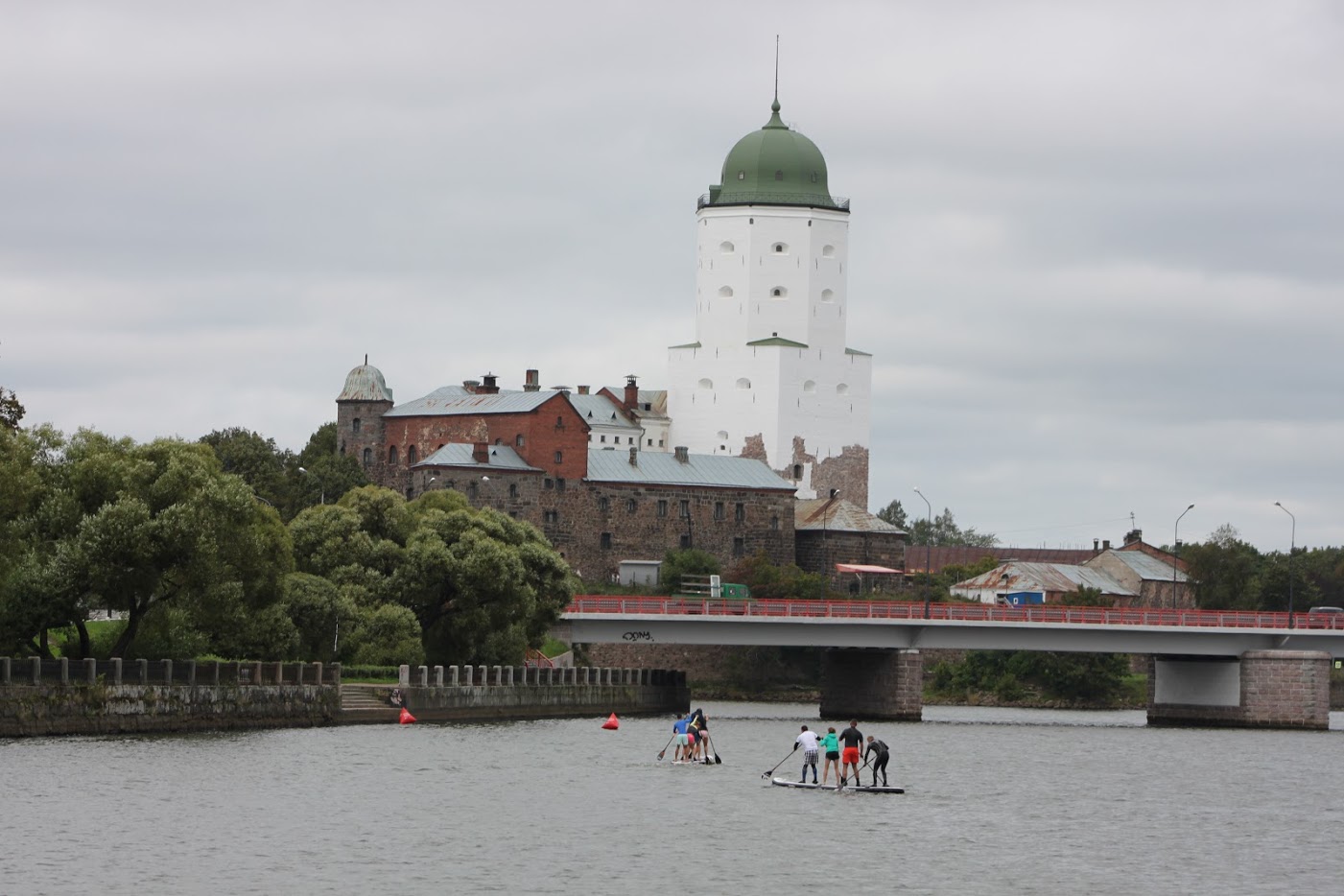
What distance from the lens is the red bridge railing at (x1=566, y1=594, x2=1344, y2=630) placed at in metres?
97.8

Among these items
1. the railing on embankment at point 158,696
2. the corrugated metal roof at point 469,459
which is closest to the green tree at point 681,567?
the corrugated metal roof at point 469,459

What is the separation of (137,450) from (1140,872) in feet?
104

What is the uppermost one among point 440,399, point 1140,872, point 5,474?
point 440,399

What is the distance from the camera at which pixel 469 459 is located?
Answer: 500 ft

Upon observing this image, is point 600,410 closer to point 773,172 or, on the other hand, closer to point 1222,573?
point 773,172

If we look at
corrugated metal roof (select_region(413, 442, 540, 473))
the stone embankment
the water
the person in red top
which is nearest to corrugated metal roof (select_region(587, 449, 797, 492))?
corrugated metal roof (select_region(413, 442, 540, 473))

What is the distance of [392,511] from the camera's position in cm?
9069

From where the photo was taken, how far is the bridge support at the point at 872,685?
329 ft

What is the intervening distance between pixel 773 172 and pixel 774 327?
1056 cm

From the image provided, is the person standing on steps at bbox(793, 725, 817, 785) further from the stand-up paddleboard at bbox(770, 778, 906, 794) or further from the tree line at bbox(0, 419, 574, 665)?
the tree line at bbox(0, 419, 574, 665)

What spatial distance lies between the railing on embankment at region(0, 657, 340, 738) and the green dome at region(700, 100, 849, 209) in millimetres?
104790

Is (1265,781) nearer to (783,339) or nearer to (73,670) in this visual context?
(73,670)

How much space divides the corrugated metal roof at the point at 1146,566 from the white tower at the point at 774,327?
17940mm

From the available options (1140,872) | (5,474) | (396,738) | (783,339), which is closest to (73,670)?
(5,474)
